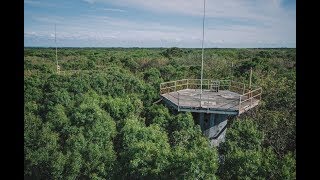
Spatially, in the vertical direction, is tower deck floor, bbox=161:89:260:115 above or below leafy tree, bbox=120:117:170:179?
above

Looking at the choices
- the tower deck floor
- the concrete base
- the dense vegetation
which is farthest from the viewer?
the concrete base

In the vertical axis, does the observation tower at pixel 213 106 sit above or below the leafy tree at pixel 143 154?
above

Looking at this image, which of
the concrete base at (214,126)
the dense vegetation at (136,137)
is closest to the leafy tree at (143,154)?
the dense vegetation at (136,137)

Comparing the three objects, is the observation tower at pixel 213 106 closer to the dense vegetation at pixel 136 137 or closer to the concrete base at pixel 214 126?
the concrete base at pixel 214 126

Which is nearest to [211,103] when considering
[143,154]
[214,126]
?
[214,126]

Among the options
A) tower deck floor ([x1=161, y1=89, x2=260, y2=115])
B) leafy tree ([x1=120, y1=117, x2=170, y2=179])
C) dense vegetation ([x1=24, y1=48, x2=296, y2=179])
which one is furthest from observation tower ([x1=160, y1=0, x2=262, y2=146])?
leafy tree ([x1=120, y1=117, x2=170, y2=179])

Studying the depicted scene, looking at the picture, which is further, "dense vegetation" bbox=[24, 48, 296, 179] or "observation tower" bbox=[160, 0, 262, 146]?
"observation tower" bbox=[160, 0, 262, 146]

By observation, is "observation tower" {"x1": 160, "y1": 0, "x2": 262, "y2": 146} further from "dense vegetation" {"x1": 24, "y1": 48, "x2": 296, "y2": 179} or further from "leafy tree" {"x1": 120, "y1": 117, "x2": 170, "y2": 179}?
"leafy tree" {"x1": 120, "y1": 117, "x2": 170, "y2": 179}

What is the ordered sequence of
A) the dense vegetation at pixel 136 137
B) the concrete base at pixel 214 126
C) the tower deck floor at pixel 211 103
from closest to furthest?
1. the dense vegetation at pixel 136 137
2. the tower deck floor at pixel 211 103
3. the concrete base at pixel 214 126

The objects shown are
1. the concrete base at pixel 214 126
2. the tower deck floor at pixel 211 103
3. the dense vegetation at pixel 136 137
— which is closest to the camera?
the dense vegetation at pixel 136 137

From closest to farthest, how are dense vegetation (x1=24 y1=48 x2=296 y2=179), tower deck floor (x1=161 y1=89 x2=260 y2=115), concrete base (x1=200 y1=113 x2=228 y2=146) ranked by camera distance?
dense vegetation (x1=24 y1=48 x2=296 y2=179)
tower deck floor (x1=161 y1=89 x2=260 y2=115)
concrete base (x1=200 y1=113 x2=228 y2=146)
